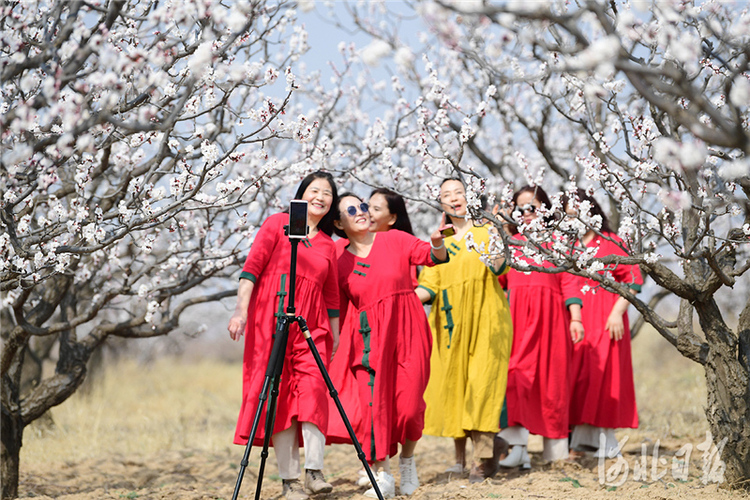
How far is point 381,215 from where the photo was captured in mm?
4941

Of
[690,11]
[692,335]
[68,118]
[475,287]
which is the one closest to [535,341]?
[475,287]

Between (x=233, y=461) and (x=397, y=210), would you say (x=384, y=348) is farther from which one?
(x=233, y=461)

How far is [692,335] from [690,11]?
175cm

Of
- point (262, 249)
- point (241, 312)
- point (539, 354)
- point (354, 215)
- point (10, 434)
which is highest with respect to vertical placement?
point (354, 215)

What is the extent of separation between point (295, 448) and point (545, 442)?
1.92 meters

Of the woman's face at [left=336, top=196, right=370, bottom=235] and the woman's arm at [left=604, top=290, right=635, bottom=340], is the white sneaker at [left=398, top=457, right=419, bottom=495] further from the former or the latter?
the woman's arm at [left=604, top=290, right=635, bottom=340]

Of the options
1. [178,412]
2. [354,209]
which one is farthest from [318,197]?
[178,412]

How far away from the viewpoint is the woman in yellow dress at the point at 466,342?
464 cm

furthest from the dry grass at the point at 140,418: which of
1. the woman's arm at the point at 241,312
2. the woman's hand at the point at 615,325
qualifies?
the woman's hand at the point at 615,325

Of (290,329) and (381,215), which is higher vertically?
(381,215)

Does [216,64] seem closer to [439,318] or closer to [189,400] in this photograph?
[439,318]

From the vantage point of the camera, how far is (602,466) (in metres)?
5.00

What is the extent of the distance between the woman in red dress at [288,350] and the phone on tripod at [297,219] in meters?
0.59

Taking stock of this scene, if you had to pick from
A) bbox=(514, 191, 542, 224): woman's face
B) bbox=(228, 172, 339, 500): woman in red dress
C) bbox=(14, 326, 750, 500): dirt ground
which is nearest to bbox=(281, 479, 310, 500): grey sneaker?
bbox=(228, 172, 339, 500): woman in red dress
